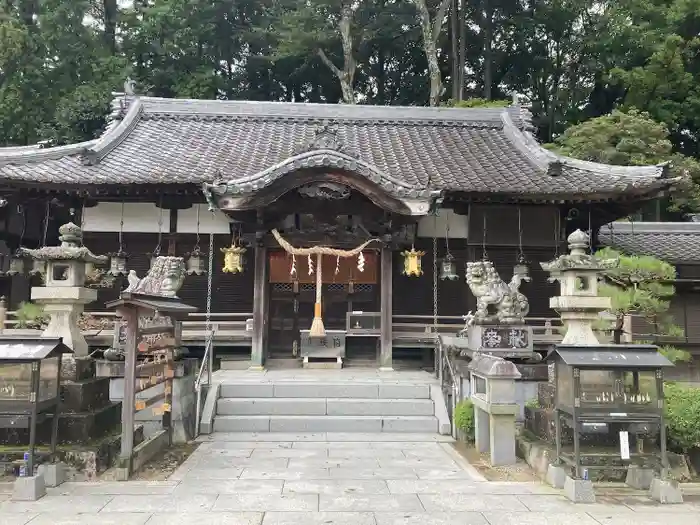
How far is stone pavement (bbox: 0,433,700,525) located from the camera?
223 inches

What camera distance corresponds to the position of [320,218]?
14.0 metres

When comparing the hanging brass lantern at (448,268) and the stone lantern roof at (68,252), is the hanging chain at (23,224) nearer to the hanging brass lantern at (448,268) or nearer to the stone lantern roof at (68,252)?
the stone lantern roof at (68,252)

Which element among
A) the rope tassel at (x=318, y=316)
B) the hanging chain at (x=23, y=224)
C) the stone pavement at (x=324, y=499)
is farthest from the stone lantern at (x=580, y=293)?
Result: the hanging chain at (x=23, y=224)

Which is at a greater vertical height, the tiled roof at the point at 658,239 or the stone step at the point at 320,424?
the tiled roof at the point at 658,239

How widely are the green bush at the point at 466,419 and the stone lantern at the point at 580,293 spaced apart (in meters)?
2.05

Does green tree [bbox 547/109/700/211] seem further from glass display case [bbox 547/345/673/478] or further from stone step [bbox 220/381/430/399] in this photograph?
glass display case [bbox 547/345/673/478]

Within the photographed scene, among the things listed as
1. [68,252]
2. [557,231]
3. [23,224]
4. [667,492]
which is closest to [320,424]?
[68,252]

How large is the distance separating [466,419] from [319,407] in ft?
9.71

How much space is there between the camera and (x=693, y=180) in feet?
75.0

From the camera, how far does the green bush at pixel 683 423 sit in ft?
23.9

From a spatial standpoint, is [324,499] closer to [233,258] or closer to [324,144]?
[233,258]

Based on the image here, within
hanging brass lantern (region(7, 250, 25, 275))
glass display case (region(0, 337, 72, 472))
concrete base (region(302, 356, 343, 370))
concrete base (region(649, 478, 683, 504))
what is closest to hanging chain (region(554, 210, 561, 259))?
concrete base (region(302, 356, 343, 370))

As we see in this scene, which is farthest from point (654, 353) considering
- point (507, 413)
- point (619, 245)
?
point (619, 245)

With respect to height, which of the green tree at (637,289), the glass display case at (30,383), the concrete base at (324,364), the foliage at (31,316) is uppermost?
the green tree at (637,289)
